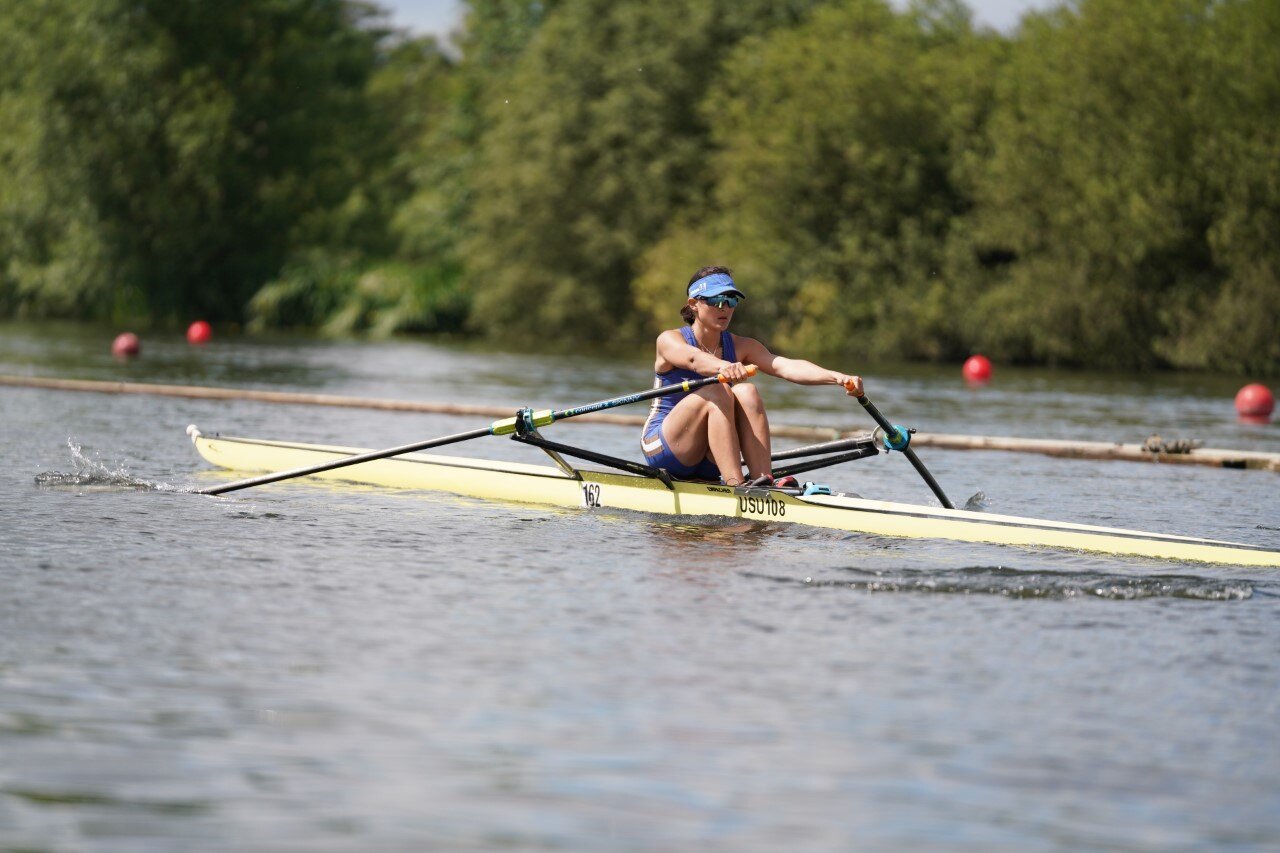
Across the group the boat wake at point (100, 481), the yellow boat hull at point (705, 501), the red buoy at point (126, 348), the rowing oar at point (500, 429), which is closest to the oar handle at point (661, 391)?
the rowing oar at point (500, 429)

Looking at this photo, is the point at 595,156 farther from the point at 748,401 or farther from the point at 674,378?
the point at 748,401

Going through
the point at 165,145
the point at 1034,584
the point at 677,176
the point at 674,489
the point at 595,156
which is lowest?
the point at 1034,584

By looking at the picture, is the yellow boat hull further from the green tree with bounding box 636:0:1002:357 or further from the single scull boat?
the green tree with bounding box 636:0:1002:357

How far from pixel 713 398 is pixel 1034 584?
2711mm

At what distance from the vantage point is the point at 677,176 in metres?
49.7

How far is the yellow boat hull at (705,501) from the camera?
30.3 ft

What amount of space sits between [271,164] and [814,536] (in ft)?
164

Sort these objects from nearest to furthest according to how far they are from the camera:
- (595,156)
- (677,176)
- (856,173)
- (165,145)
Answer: (856,173) < (677,176) < (595,156) < (165,145)

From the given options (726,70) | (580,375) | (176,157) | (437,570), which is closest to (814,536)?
(437,570)

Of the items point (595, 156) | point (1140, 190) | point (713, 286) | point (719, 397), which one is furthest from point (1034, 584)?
point (595, 156)

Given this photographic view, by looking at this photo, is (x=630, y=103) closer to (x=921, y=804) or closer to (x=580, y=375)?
(x=580, y=375)

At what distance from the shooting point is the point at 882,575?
8648 millimetres

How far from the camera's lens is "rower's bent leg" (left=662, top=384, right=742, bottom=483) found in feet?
34.5

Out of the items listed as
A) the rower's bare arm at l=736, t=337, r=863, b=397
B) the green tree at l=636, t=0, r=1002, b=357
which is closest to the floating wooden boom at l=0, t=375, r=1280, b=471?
the rower's bare arm at l=736, t=337, r=863, b=397
